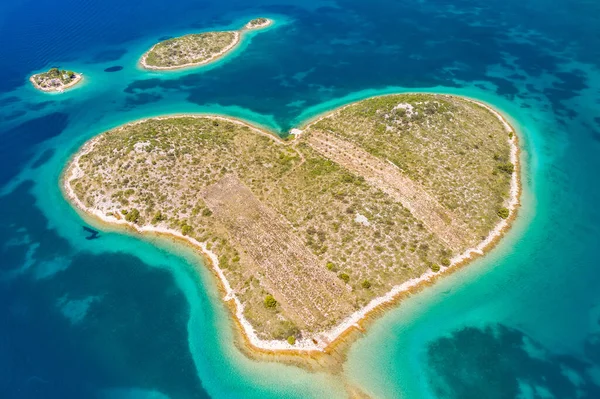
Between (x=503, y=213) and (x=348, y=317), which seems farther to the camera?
(x=503, y=213)

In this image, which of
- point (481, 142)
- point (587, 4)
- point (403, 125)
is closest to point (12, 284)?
point (403, 125)

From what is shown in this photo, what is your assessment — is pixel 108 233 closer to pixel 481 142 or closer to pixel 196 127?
pixel 196 127

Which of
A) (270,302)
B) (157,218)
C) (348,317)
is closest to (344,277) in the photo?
(348,317)

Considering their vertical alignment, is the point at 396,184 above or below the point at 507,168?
below

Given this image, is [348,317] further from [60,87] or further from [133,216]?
[60,87]

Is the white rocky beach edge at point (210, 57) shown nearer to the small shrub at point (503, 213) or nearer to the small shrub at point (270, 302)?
the small shrub at point (270, 302)

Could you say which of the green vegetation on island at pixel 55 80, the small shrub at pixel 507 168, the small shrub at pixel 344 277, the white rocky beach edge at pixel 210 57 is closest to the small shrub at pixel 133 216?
the small shrub at pixel 344 277

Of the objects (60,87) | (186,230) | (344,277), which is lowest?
(186,230)
